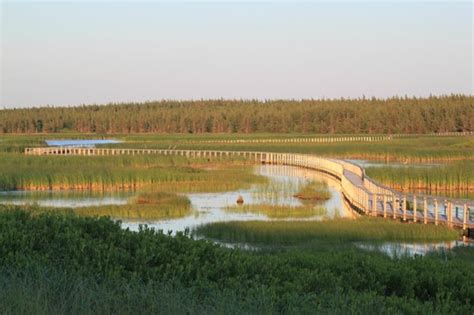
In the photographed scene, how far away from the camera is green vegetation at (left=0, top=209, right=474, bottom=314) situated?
788cm

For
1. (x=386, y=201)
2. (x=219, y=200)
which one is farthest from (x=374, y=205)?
(x=219, y=200)

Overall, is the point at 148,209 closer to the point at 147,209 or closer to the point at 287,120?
the point at 147,209

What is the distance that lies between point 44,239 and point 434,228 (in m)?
17.9

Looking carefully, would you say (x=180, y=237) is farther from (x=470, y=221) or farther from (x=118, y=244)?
(x=470, y=221)

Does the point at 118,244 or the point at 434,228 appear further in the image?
the point at 434,228

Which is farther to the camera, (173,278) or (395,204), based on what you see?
(395,204)

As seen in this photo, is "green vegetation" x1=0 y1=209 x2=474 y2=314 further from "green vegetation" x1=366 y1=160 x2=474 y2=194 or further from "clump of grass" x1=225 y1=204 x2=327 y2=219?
"green vegetation" x1=366 y1=160 x2=474 y2=194

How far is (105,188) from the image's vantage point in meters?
46.8

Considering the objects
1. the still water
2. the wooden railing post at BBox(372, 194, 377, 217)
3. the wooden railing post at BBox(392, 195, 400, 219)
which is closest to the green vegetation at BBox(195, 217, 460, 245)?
the still water

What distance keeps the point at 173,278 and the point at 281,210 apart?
2453 cm

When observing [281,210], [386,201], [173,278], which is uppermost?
[173,278]

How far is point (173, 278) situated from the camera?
9.77 metres

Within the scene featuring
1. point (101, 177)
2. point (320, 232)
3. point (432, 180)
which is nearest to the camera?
point (320, 232)

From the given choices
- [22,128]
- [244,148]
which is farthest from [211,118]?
[244,148]
